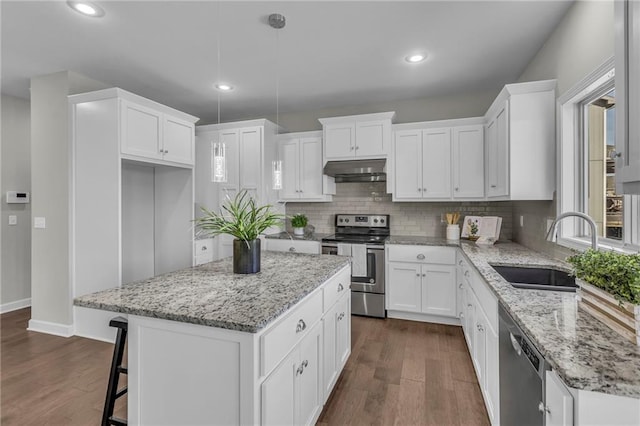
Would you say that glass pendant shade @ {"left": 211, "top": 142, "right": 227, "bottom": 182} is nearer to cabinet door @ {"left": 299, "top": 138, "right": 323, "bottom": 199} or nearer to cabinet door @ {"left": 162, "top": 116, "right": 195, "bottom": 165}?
cabinet door @ {"left": 162, "top": 116, "right": 195, "bottom": 165}

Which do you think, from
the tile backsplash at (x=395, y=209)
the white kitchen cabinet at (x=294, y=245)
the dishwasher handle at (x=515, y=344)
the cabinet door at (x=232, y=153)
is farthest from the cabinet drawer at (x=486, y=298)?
the cabinet door at (x=232, y=153)

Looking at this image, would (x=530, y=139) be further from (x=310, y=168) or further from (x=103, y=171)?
(x=103, y=171)

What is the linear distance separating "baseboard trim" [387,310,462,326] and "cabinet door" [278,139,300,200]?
6.41 ft

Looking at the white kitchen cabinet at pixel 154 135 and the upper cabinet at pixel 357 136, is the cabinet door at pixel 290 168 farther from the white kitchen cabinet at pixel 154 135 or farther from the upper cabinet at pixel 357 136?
the white kitchen cabinet at pixel 154 135

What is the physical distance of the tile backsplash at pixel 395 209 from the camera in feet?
12.3

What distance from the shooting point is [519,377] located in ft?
4.08

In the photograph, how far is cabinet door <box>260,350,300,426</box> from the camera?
3.85ft

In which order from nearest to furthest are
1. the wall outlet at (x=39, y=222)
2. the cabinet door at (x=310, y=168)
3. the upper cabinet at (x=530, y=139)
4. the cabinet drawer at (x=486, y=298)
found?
the cabinet drawer at (x=486, y=298) → the upper cabinet at (x=530, y=139) → the wall outlet at (x=39, y=222) → the cabinet door at (x=310, y=168)

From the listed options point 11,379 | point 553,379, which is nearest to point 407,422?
point 553,379

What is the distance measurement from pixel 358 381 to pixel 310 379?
0.82 metres

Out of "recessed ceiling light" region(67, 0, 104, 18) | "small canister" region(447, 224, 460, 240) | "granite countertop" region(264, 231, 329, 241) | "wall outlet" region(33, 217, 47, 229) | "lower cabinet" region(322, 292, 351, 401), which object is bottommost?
"lower cabinet" region(322, 292, 351, 401)

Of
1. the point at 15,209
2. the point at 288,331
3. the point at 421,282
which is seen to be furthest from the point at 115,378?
the point at 15,209

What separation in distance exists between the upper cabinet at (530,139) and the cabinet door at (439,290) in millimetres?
1139

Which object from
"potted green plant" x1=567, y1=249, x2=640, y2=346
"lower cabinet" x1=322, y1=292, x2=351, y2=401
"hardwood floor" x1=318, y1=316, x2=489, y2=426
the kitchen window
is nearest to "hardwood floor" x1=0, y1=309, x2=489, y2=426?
"hardwood floor" x1=318, y1=316, x2=489, y2=426
